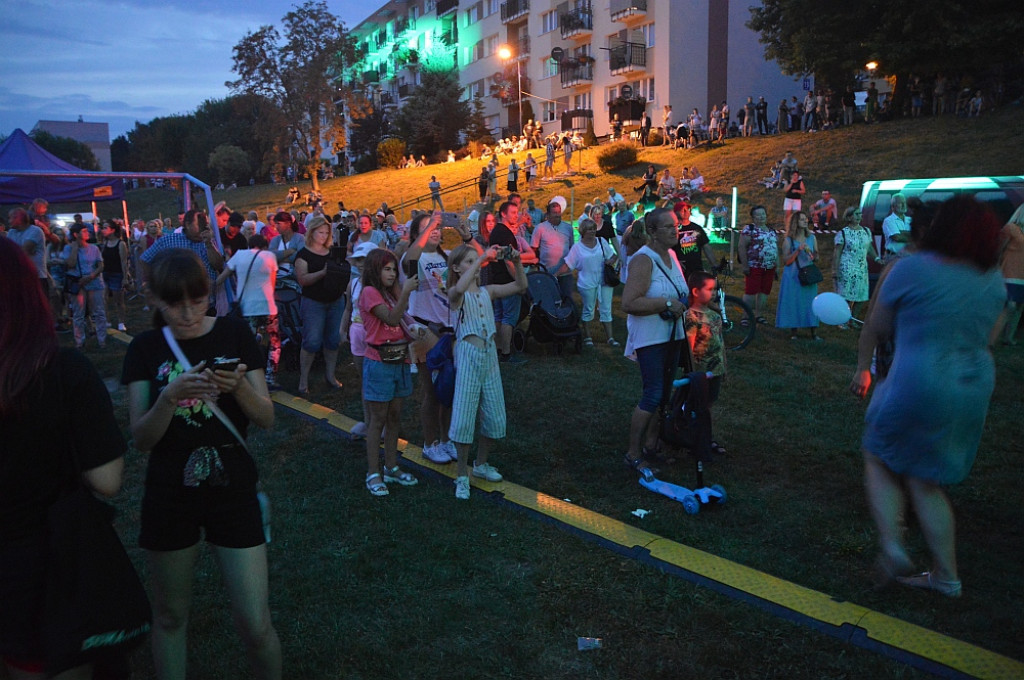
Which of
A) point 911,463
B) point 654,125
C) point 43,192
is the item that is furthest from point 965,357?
point 654,125

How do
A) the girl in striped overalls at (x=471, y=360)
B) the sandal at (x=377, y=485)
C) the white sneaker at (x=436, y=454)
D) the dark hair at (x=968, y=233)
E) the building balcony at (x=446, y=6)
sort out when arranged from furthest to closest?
the building balcony at (x=446, y=6) < the white sneaker at (x=436, y=454) < the sandal at (x=377, y=485) < the girl in striped overalls at (x=471, y=360) < the dark hair at (x=968, y=233)

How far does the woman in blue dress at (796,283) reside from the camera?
1009 centimetres

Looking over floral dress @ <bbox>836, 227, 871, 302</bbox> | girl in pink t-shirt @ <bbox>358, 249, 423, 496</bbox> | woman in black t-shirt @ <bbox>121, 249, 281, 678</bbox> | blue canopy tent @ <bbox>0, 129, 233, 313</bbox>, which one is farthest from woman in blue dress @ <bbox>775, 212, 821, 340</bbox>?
blue canopy tent @ <bbox>0, 129, 233, 313</bbox>

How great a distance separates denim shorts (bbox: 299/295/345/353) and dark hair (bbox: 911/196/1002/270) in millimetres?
6073

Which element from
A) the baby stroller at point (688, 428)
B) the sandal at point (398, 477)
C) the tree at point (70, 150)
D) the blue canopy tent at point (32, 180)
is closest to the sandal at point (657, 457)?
the baby stroller at point (688, 428)

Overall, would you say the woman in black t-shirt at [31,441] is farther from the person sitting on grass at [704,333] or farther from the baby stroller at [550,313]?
the baby stroller at [550,313]

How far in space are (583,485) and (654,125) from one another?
35054mm

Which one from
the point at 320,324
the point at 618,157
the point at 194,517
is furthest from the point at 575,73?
the point at 194,517

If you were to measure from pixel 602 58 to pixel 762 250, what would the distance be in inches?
1301

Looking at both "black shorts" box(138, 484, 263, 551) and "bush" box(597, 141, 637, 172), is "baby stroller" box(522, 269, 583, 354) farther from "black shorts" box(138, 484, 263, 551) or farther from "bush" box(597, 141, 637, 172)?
"bush" box(597, 141, 637, 172)

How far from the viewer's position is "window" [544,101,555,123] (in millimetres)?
45406

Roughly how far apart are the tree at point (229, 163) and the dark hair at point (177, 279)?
67310mm

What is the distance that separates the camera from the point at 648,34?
37.5m

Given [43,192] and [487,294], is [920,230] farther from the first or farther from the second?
[43,192]
